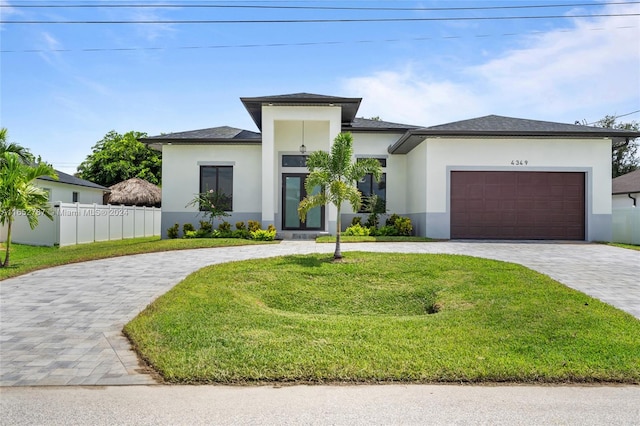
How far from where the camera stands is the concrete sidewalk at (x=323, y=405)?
3141 millimetres

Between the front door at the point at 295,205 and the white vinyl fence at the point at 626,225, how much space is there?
12.5 meters

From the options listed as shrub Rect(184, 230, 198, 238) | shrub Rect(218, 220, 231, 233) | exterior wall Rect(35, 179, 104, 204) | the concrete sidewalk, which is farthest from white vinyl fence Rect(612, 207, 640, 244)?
exterior wall Rect(35, 179, 104, 204)

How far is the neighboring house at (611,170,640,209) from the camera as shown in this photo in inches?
834

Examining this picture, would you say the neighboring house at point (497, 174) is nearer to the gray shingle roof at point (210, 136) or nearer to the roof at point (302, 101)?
the roof at point (302, 101)

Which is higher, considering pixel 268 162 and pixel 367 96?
pixel 367 96

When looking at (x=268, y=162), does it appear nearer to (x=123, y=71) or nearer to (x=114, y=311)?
(x=123, y=71)

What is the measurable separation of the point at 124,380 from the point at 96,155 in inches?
1329

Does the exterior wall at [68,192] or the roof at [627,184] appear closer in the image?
the roof at [627,184]

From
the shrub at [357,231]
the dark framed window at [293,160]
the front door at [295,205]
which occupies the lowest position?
the shrub at [357,231]

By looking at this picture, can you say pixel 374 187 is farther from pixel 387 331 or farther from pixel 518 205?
pixel 387 331

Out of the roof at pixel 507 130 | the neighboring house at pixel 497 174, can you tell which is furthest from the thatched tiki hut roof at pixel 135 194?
the roof at pixel 507 130

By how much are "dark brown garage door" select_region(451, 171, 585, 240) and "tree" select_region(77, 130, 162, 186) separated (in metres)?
25.1

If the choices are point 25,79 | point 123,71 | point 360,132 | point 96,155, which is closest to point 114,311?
point 123,71

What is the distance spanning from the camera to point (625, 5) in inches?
470
